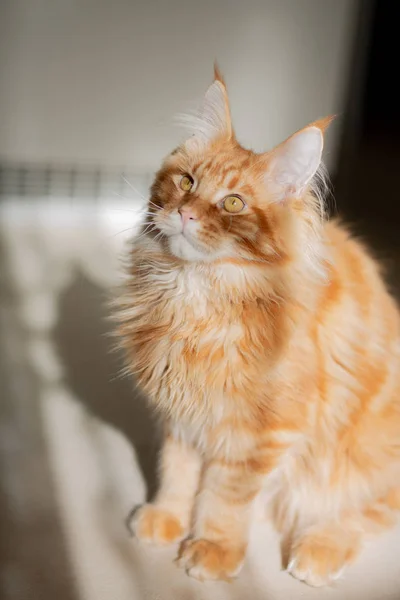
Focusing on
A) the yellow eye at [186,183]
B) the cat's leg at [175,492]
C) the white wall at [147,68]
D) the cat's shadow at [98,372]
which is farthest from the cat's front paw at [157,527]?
the white wall at [147,68]

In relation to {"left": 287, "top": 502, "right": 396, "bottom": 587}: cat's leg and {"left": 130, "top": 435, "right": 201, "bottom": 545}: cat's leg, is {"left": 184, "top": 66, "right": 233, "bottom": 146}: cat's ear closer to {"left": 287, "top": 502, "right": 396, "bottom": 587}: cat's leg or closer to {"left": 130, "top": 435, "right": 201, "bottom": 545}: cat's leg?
{"left": 130, "top": 435, "right": 201, "bottom": 545}: cat's leg

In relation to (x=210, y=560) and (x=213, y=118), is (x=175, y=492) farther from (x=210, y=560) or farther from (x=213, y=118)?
(x=213, y=118)

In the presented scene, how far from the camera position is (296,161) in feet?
4.24

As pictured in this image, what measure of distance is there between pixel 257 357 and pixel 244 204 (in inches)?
11.4

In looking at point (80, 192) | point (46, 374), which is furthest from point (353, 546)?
point (80, 192)

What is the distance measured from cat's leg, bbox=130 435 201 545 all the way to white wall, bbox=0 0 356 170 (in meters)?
1.86

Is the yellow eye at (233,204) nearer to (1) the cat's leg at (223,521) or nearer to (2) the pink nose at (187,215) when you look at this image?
(2) the pink nose at (187,215)

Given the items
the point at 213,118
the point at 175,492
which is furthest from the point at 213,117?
the point at 175,492

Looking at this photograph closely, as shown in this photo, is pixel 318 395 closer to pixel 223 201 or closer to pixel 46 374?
pixel 223 201

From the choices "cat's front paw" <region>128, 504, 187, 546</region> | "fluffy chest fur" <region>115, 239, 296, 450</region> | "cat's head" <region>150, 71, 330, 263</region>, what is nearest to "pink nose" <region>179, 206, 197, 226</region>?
"cat's head" <region>150, 71, 330, 263</region>

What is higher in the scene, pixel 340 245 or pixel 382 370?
pixel 340 245

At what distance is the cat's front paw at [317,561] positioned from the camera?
4.76ft

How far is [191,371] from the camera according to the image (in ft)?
4.58

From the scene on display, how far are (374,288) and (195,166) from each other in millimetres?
477
